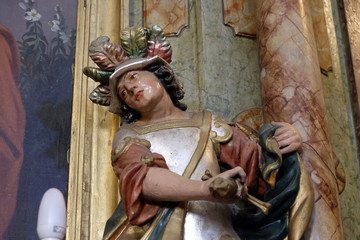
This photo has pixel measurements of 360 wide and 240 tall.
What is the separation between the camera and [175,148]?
2207 mm

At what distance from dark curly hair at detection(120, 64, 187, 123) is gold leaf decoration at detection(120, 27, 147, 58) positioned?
10 cm

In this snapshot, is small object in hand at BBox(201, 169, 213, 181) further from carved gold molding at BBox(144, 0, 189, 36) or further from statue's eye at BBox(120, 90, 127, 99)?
carved gold molding at BBox(144, 0, 189, 36)

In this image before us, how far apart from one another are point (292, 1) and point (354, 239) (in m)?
0.99

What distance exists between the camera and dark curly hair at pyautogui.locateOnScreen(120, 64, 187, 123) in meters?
2.37

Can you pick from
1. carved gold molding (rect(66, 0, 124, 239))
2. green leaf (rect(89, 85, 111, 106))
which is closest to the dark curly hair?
green leaf (rect(89, 85, 111, 106))

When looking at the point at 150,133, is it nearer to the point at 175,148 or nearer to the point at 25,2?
the point at 175,148

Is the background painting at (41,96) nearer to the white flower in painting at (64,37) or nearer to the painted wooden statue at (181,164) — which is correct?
the white flower in painting at (64,37)

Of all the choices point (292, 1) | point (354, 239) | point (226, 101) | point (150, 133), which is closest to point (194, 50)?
point (226, 101)

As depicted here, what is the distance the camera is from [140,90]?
7.45 feet

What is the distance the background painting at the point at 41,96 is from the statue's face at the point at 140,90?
2.02 ft

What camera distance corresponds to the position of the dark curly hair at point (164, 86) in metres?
2.37

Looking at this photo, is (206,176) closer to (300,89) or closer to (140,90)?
(140,90)

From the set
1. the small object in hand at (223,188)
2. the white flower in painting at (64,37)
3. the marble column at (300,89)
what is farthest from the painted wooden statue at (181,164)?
the white flower in painting at (64,37)

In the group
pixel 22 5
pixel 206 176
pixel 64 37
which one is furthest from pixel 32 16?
pixel 206 176
